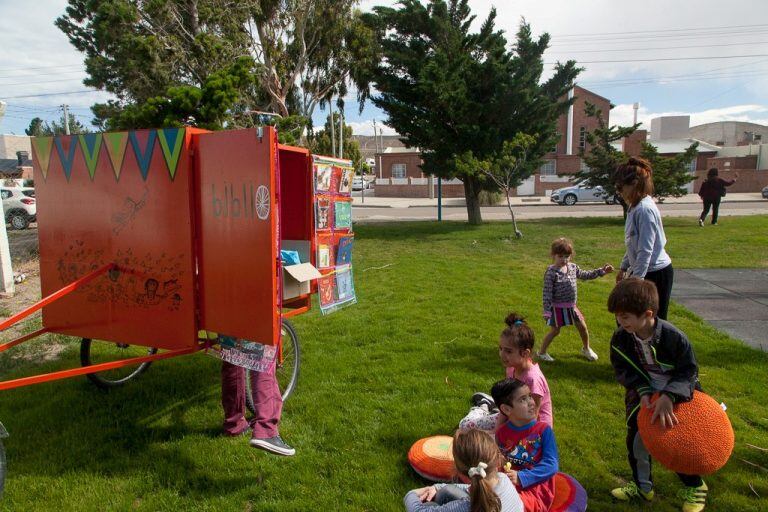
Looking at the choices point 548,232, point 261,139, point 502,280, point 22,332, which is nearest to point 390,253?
point 502,280

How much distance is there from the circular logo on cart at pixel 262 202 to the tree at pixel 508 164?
12677 mm

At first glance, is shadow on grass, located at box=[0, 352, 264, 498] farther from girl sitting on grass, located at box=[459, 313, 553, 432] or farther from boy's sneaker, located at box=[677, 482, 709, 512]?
boy's sneaker, located at box=[677, 482, 709, 512]

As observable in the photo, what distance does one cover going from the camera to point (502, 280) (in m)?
9.51

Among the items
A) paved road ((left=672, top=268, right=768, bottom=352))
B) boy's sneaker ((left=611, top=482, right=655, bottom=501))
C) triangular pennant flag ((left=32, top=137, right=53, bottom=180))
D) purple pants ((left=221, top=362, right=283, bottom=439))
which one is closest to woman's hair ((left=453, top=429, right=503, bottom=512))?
boy's sneaker ((left=611, top=482, right=655, bottom=501))

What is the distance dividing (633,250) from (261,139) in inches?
119

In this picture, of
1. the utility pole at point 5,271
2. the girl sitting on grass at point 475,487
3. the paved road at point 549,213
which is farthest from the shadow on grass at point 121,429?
the paved road at point 549,213

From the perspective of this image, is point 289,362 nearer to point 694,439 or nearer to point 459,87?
point 694,439

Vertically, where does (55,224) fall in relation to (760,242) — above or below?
above

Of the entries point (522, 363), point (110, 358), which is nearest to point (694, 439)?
point (522, 363)

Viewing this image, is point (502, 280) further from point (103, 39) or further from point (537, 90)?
point (103, 39)

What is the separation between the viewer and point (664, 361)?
114 inches

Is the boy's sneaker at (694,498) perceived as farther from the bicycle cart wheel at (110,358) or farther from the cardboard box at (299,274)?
the bicycle cart wheel at (110,358)

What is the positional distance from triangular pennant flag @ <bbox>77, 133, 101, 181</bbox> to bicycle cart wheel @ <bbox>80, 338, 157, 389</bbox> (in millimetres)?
A: 1479

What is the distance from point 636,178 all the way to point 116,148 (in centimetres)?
385
